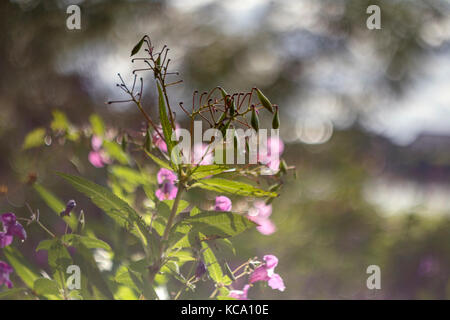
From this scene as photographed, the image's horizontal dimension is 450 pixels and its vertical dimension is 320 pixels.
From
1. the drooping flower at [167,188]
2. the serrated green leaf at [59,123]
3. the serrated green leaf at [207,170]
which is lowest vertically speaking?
the drooping flower at [167,188]

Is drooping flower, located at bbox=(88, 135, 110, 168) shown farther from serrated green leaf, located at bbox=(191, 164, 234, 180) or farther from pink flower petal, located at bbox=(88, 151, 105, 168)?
serrated green leaf, located at bbox=(191, 164, 234, 180)

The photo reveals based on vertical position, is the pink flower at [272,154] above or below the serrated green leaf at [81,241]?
above

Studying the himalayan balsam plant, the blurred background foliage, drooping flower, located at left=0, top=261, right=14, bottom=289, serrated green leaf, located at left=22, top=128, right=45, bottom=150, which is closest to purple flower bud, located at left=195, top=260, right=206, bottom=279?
the himalayan balsam plant

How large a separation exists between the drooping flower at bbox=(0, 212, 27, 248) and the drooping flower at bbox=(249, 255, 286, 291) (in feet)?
0.40

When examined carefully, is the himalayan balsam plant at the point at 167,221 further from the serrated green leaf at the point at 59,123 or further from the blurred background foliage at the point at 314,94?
the blurred background foliage at the point at 314,94

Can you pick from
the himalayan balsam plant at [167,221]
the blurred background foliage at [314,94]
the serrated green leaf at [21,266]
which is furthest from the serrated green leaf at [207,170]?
the blurred background foliage at [314,94]

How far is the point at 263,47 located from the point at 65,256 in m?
1.08

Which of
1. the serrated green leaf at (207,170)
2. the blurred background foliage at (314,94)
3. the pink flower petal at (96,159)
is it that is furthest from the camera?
the blurred background foliage at (314,94)

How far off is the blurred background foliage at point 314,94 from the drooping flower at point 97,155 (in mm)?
381

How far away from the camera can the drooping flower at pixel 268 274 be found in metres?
0.21

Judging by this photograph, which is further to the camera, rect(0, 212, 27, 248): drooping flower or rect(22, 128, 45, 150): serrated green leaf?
rect(22, 128, 45, 150): serrated green leaf

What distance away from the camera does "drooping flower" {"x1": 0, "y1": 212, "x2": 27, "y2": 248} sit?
20 centimetres
